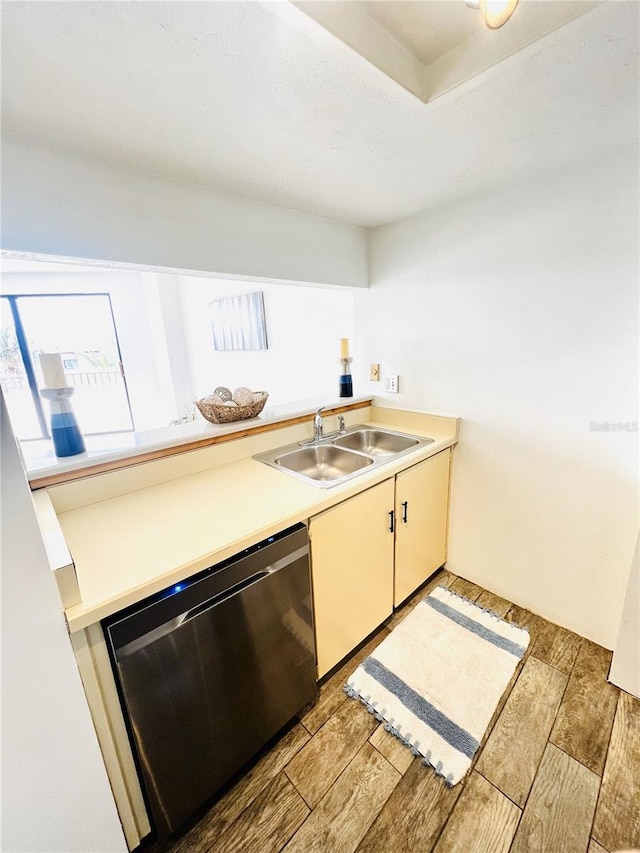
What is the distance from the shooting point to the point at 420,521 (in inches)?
71.1

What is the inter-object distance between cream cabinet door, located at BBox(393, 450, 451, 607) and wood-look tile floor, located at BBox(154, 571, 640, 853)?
0.60 metres

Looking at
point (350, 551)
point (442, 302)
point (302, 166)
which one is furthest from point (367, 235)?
point (350, 551)

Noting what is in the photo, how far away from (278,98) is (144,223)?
26.5 inches

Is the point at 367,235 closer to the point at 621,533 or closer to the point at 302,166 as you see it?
the point at 302,166

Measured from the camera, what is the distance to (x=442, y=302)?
183 cm

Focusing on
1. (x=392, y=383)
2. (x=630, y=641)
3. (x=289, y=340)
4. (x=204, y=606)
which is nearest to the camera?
(x=204, y=606)

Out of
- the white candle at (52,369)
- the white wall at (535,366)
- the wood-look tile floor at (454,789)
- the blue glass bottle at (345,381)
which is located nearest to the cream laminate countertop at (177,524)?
the white candle at (52,369)

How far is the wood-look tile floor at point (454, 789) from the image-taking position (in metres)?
1.00

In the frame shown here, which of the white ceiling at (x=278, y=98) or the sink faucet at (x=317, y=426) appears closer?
the white ceiling at (x=278, y=98)

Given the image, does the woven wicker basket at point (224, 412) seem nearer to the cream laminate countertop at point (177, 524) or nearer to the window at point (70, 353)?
the cream laminate countertop at point (177, 524)

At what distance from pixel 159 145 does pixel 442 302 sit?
4.66 feet

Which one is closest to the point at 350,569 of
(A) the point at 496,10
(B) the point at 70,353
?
(A) the point at 496,10

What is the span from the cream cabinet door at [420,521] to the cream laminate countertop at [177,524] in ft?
0.50

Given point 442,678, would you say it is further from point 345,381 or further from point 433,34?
point 433,34
